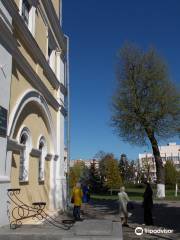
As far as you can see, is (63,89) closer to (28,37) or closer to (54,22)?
(54,22)

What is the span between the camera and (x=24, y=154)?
1341 cm

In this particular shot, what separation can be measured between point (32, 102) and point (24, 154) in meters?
2.00

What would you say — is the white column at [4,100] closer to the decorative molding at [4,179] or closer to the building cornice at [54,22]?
the decorative molding at [4,179]

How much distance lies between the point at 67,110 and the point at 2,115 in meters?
11.4

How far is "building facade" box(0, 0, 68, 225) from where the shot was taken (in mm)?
10516

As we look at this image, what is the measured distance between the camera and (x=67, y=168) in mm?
21828

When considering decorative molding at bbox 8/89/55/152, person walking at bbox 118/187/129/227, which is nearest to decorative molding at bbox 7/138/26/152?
decorative molding at bbox 8/89/55/152

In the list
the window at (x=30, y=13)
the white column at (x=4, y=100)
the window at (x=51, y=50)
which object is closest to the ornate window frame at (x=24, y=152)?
the white column at (x=4, y=100)

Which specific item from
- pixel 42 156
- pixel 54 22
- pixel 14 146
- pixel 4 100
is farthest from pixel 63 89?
pixel 4 100

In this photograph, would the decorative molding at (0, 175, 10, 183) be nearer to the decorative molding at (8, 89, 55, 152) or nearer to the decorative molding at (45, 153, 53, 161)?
the decorative molding at (8, 89, 55, 152)

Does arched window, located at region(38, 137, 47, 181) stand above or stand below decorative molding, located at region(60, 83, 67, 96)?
below

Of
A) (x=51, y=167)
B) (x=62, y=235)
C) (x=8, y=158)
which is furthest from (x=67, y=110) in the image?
(x=62, y=235)

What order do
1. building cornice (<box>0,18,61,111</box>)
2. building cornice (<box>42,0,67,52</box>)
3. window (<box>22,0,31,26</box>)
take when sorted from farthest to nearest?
building cornice (<box>42,0,67,52</box>) → window (<box>22,0,31,26</box>) → building cornice (<box>0,18,61,111</box>)

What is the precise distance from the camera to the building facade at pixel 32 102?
10516 millimetres
